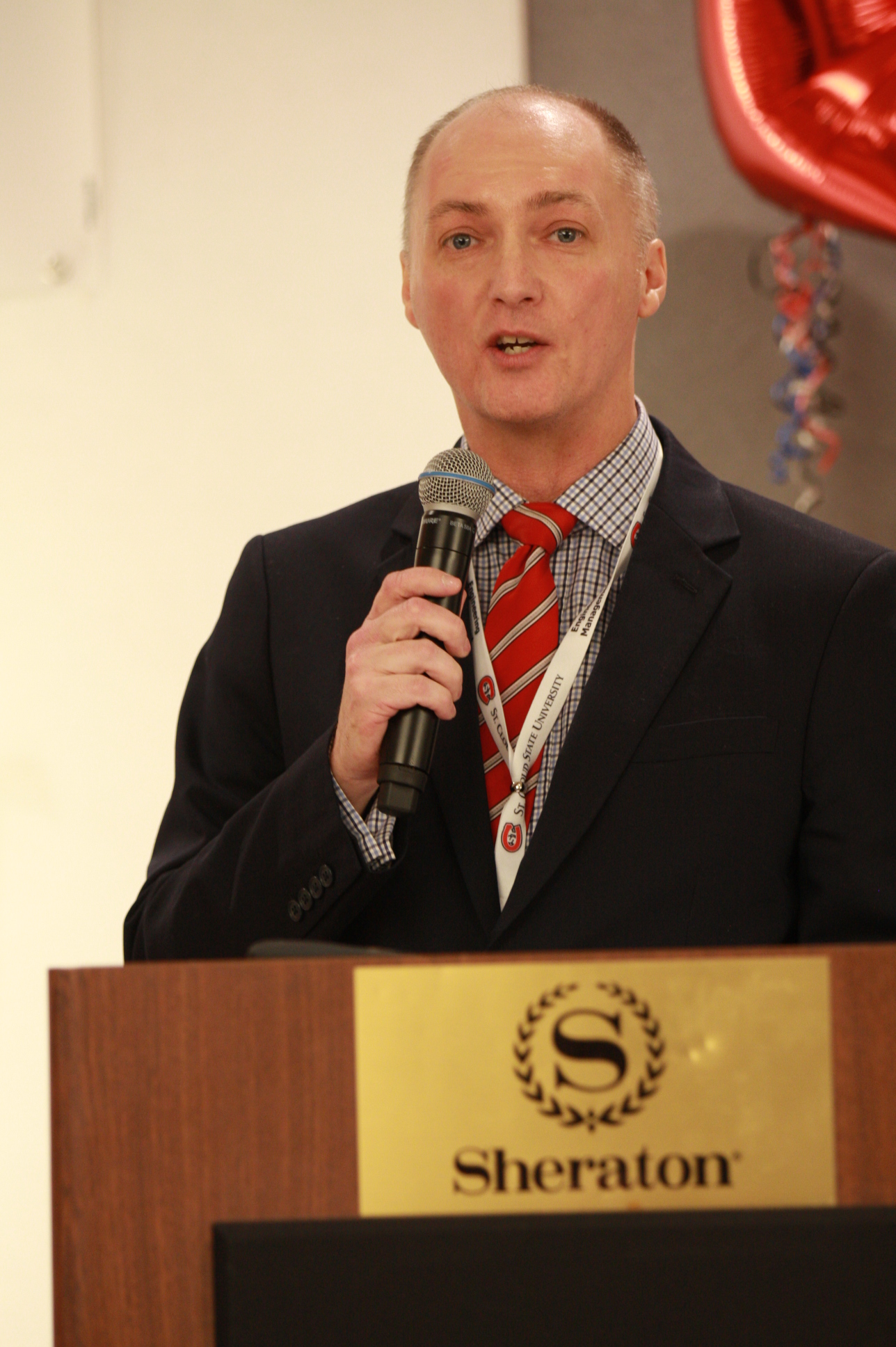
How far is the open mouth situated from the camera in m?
1.51

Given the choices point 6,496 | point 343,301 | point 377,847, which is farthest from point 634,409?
point 6,496

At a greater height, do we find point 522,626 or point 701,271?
point 701,271

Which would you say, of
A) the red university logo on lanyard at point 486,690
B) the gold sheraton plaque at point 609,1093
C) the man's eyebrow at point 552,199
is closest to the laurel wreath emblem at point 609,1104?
the gold sheraton plaque at point 609,1093

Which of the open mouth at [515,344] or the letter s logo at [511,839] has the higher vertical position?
the open mouth at [515,344]

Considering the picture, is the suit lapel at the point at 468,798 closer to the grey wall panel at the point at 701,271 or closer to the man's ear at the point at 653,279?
the man's ear at the point at 653,279

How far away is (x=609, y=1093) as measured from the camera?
72 cm

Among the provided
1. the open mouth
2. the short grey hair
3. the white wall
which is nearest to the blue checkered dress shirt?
the open mouth

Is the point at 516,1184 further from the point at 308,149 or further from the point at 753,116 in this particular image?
the point at 308,149

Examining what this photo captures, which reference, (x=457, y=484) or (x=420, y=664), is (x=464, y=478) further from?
(x=420, y=664)

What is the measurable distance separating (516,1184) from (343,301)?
6.72ft

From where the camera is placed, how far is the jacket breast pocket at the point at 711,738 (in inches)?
54.6

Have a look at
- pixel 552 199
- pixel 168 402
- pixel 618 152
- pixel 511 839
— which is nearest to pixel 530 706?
pixel 511 839

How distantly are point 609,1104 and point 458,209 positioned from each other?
1.15 meters

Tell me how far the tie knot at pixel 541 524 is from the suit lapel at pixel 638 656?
89mm
